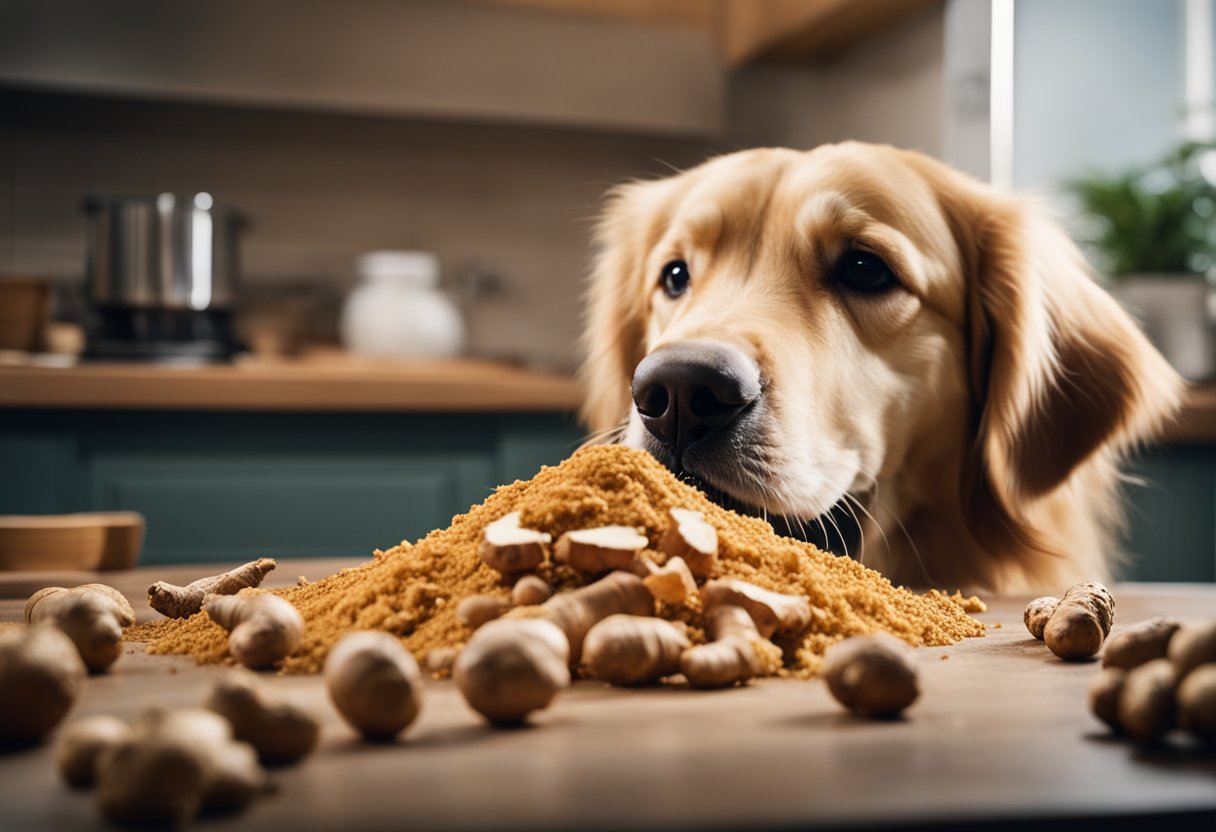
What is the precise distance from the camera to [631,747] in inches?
18.8

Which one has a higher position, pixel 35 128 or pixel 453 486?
pixel 35 128

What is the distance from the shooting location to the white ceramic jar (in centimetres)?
283

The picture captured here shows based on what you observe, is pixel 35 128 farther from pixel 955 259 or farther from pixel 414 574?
pixel 414 574

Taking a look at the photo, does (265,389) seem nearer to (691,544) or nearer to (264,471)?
(264,471)

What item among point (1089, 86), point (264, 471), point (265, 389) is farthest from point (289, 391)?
point (1089, 86)

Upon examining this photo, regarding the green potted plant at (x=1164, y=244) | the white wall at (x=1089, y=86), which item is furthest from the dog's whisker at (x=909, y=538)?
the white wall at (x=1089, y=86)

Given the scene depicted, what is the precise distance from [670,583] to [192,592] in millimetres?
381

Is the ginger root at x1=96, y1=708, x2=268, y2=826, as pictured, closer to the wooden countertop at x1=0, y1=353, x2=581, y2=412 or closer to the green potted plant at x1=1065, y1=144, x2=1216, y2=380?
the wooden countertop at x1=0, y1=353, x2=581, y2=412

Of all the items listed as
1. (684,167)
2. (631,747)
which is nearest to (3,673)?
(631,747)

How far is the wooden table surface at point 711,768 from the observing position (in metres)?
0.38

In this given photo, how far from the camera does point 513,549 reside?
0.66m

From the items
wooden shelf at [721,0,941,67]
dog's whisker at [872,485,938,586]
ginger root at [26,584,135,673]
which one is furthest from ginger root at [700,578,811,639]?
wooden shelf at [721,0,941,67]

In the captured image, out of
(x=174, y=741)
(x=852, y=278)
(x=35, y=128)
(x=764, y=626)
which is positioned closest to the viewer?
(x=174, y=741)

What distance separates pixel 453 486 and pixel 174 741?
197 cm
